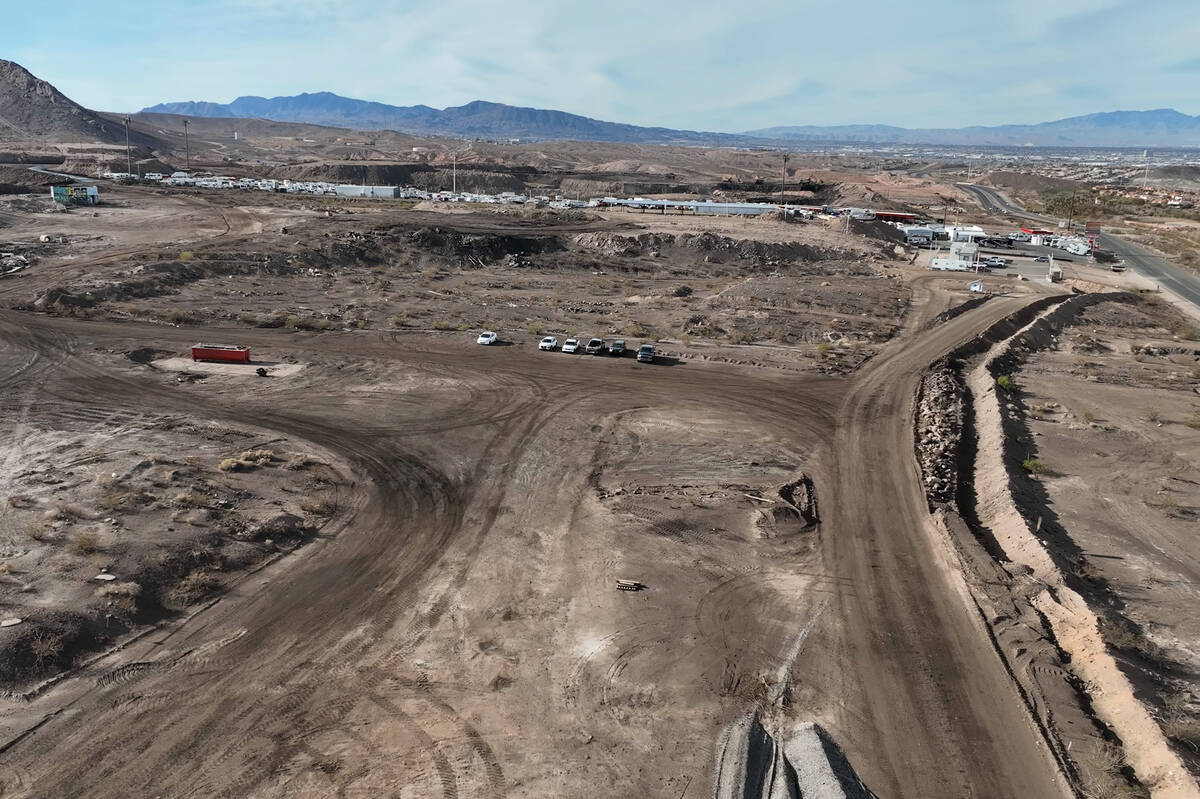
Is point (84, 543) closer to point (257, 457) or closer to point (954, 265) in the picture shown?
point (257, 457)

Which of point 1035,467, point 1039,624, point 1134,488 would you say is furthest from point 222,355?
point 1134,488

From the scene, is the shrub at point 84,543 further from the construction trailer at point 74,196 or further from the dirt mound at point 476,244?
the construction trailer at point 74,196

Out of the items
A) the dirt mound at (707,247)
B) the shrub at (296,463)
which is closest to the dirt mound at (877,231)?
the dirt mound at (707,247)

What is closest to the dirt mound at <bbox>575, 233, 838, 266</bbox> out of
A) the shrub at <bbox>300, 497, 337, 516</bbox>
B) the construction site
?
the construction site

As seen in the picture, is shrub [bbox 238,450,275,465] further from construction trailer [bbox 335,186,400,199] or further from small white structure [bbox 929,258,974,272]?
construction trailer [bbox 335,186,400,199]

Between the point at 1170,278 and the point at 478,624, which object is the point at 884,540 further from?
the point at 1170,278

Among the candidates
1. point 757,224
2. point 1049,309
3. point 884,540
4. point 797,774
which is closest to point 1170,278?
point 1049,309
